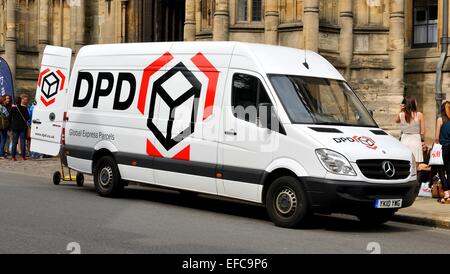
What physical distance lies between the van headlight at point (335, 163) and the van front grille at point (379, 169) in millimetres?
151

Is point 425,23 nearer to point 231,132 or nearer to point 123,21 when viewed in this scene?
point 123,21

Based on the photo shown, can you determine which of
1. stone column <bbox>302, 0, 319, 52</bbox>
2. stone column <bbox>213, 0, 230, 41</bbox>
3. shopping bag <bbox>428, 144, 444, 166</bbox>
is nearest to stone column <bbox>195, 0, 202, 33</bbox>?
stone column <bbox>213, 0, 230, 41</bbox>

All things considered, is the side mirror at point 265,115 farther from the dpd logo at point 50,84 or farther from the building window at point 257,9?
the building window at point 257,9

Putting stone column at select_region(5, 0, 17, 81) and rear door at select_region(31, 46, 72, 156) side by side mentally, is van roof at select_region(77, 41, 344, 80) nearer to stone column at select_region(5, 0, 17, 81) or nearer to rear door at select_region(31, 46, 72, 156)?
rear door at select_region(31, 46, 72, 156)

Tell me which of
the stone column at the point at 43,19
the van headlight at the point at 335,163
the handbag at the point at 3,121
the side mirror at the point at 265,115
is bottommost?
the van headlight at the point at 335,163

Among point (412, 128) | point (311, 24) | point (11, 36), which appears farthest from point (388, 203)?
point (11, 36)

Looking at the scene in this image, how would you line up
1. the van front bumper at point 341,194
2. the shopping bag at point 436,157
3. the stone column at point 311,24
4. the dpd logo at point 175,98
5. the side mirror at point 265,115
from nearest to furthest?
the van front bumper at point 341,194
the side mirror at point 265,115
the dpd logo at point 175,98
the shopping bag at point 436,157
the stone column at point 311,24

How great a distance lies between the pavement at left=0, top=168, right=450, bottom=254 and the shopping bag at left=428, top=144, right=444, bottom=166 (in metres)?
2.52

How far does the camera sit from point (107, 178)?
1327 centimetres

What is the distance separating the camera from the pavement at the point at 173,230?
8.48 meters

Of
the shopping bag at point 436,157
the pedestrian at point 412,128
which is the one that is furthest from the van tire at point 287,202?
the pedestrian at point 412,128

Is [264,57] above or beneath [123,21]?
beneath

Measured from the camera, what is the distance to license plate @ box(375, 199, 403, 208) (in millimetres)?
10141

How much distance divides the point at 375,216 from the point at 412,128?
11.6 feet
